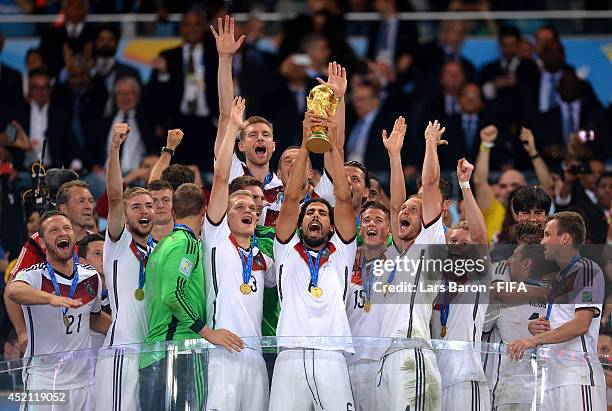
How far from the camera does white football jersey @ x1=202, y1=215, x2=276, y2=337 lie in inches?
403

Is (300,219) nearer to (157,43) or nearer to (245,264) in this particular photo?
(245,264)

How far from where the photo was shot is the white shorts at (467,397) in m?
9.95

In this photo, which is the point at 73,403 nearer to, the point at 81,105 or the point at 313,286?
the point at 313,286

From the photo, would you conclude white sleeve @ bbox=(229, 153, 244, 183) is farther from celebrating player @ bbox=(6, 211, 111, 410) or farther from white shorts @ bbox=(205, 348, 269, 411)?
white shorts @ bbox=(205, 348, 269, 411)

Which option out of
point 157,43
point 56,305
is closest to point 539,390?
point 56,305

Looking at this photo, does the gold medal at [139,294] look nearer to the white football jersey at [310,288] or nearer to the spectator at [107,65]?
the white football jersey at [310,288]

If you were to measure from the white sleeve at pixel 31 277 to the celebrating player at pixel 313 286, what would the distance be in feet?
5.87

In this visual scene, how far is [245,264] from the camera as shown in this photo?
1038 cm

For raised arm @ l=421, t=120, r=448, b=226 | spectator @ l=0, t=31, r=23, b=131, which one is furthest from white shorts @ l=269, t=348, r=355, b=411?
spectator @ l=0, t=31, r=23, b=131

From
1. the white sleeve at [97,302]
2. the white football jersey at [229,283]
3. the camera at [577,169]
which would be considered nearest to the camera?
the white football jersey at [229,283]

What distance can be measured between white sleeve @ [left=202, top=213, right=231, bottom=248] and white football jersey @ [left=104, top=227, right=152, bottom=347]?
2.07ft

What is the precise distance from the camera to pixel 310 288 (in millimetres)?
10203

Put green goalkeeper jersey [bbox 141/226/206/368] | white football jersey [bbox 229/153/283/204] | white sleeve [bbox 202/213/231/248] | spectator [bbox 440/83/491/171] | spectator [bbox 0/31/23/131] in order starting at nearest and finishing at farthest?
green goalkeeper jersey [bbox 141/226/206/368], white sleeve [bbox 202/213/231/248], white football jersey [bbox 229/153/283/204], spectator [bbox 440/83/491/171], spectator [bbox 0/31/23/131]

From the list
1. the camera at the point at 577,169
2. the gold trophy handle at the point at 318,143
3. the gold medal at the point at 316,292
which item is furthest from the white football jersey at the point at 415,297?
the camera at the point at 577,169
